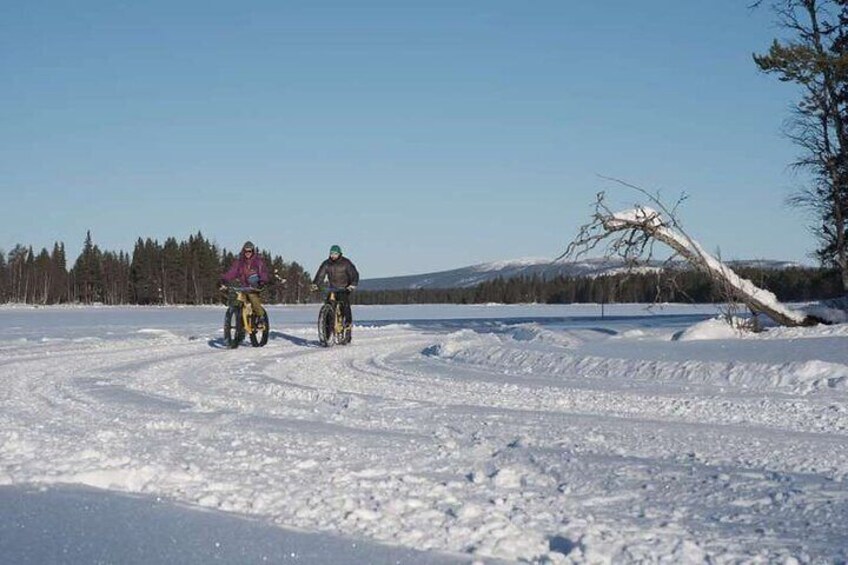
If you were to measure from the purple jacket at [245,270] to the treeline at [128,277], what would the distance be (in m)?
94.8

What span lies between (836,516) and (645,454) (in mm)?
1866

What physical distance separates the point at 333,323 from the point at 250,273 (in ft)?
7.45

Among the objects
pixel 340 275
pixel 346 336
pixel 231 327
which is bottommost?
pixel 346 336

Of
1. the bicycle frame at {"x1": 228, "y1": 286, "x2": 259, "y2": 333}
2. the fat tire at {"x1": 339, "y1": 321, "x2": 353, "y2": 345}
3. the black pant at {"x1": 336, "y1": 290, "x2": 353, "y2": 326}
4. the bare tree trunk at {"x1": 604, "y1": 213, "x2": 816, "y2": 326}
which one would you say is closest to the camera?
the bare tree trunk at {"x1": 604, "y1": 213, "x2": 816, "y2": 326}

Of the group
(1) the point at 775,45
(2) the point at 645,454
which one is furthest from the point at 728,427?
(1) the point at 775,45

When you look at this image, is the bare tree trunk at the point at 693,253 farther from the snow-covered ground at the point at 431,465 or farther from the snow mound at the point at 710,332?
the snow-covered ground at the point at 431,465

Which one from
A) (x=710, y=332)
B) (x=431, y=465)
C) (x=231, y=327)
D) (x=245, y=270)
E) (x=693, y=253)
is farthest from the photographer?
(x=245, y=270)

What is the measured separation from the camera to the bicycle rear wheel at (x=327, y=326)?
19.0 m

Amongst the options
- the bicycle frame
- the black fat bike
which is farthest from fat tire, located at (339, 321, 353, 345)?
the bicycle frame

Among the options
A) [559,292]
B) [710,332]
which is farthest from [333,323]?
[559,292]

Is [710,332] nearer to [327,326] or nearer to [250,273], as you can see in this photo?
[327,326]

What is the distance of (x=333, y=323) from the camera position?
759 inches

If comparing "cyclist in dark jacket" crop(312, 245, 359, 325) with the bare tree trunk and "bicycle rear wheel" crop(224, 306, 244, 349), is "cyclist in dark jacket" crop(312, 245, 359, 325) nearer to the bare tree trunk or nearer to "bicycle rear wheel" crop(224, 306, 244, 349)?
"bicycle rear wheel" crop(224, 306, 244, 349)

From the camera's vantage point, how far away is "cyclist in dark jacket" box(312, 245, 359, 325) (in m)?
19.7
